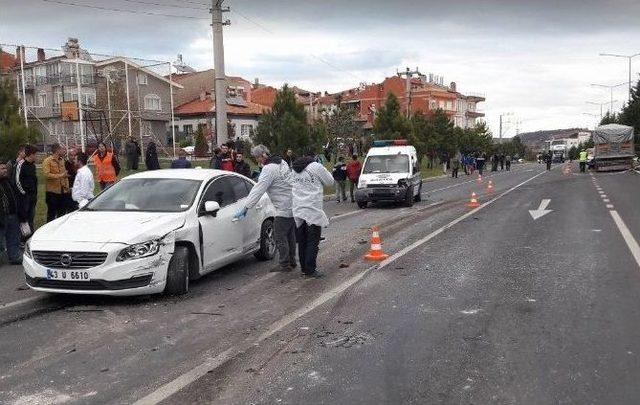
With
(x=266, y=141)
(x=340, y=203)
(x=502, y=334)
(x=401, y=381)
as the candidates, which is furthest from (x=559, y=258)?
(x=266, y=141)

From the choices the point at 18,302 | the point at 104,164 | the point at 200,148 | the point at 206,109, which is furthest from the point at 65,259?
the point at 206,109

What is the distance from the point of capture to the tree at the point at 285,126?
2306 cm

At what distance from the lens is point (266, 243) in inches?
376

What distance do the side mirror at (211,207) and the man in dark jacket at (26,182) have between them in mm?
3686

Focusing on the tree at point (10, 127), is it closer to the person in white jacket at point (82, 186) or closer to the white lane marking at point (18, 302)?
the person in white jacket at point (82, 186)

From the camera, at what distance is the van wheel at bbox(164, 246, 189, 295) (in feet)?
23.4

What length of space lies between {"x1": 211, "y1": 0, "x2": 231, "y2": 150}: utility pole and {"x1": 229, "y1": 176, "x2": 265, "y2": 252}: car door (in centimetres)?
904

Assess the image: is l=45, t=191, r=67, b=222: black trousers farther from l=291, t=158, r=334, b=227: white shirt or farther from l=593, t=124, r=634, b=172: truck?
l=593, t=124, r=634, b=172: truck

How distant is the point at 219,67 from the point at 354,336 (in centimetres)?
1386

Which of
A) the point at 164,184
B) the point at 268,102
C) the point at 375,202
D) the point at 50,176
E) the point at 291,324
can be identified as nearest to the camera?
the point at 291,324

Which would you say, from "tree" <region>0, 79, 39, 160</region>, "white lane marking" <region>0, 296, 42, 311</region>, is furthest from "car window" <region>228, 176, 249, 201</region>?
"tree" <region>0, 79, 39, 160</region>

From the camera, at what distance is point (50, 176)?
1120 centimetres

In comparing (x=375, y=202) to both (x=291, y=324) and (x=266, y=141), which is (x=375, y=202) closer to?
(x=266, y=141)

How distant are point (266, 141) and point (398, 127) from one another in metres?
20.0
